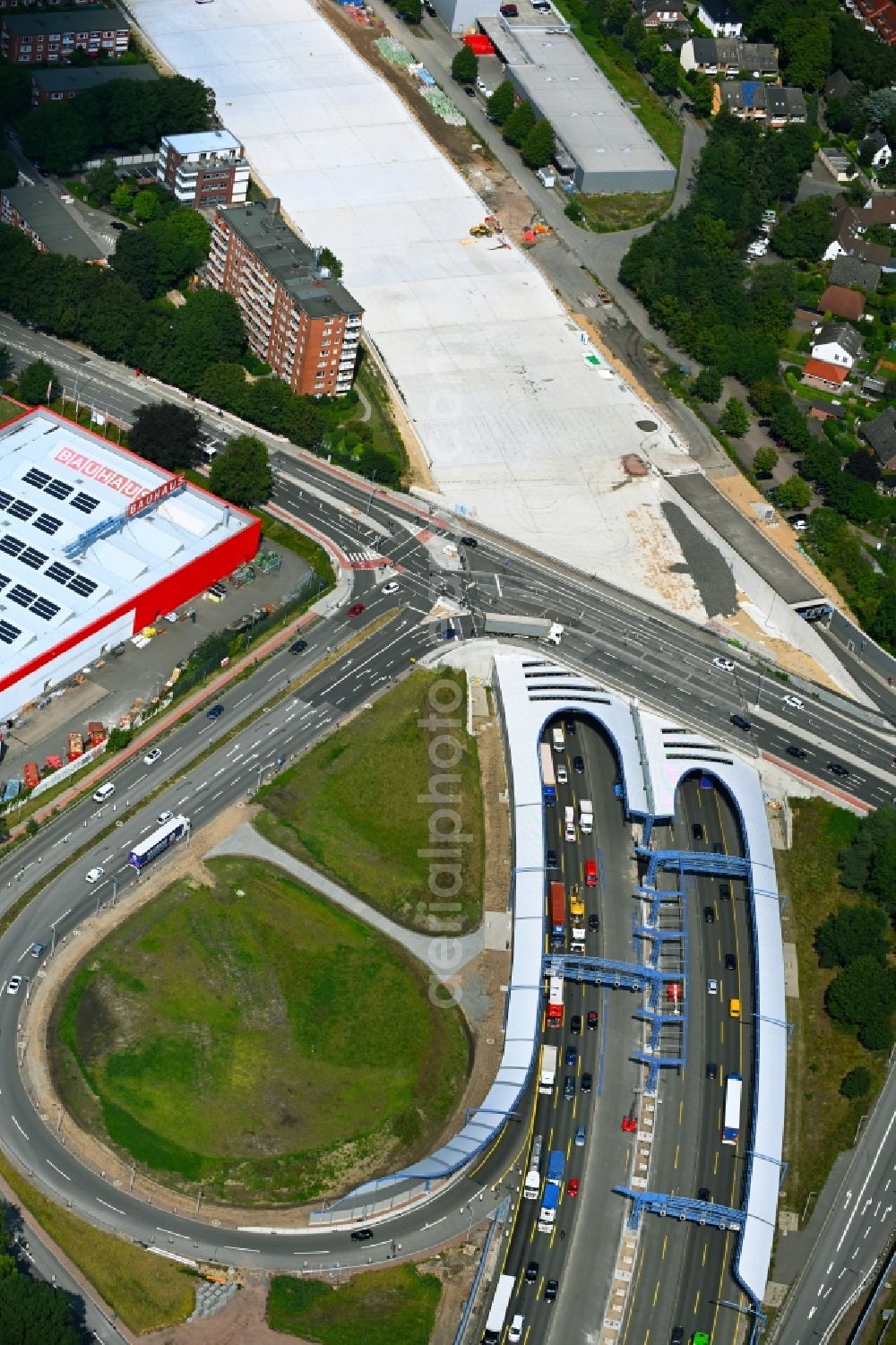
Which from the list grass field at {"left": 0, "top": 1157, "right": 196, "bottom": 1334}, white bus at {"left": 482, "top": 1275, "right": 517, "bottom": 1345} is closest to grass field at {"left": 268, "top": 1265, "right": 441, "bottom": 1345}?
white bus at {"left": 482, "top": 1275, "right": 517, "bottom": 1345}

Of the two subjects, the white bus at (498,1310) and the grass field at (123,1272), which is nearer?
the grass field at (123,1272)

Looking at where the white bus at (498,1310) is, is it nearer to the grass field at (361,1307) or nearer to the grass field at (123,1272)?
the grass field at (361,1307)

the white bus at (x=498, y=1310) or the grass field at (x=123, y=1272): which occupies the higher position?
the white bus at (x=498, y=1310)

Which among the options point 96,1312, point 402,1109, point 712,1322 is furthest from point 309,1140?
point 712,1322

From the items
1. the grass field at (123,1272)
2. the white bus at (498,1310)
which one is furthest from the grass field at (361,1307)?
the grass field at (123,1272)

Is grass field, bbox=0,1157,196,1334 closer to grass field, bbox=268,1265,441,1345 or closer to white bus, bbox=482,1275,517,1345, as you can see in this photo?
grass field, bbox=268,1265,441,1345

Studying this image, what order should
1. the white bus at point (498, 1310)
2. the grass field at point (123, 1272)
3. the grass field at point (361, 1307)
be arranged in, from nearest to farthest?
the grass field at point (123, 1272), the grass field at point (361, 1307), the white bus at point (498, 1310)

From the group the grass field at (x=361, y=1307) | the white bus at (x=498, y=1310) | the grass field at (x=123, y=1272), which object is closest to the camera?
the grass field at (x=123, y=1272)
